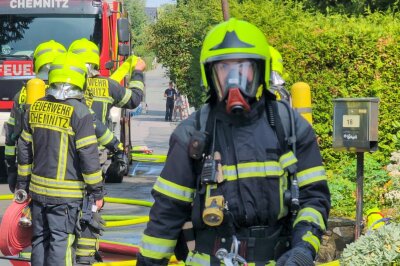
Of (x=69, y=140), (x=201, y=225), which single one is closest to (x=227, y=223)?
(x=201, y=225)

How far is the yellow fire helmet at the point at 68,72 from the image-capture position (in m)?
7.58

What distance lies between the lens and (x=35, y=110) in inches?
293

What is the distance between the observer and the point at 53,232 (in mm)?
7398

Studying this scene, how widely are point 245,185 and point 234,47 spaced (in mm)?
535

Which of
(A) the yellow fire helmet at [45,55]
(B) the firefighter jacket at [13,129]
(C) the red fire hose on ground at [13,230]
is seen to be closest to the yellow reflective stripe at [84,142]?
(C) the red fire hose on ground at [13,230]

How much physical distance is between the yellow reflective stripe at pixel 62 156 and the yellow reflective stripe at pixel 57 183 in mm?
50

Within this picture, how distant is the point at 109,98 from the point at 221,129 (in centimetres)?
631

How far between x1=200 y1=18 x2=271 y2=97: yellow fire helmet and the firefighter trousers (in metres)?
3.46

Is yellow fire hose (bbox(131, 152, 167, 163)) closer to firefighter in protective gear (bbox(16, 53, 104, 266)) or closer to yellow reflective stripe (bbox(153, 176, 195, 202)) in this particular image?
firefighter in protective gear (bbox(16, 53, 104, 266))

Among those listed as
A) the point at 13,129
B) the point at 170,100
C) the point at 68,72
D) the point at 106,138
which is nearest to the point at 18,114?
the point at 13,129

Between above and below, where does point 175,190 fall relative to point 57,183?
above

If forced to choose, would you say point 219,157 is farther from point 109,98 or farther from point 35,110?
point 109,98

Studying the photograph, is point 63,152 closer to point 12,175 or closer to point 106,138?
point 12,175

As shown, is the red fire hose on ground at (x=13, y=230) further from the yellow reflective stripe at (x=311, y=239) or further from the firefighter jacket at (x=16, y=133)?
the yellow reflective stripe at (x=311, y=239)
